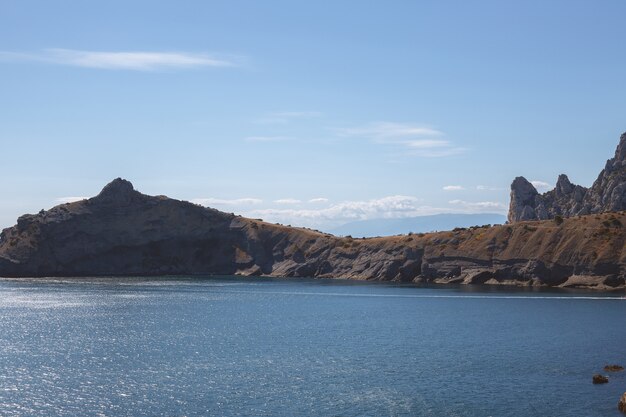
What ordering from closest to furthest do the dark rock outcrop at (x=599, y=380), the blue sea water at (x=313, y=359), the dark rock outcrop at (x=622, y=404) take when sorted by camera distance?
the dark rock outcrop at (x=622, y=404)
the blue sea water at (x=313, y=359)
the dark rock outcrop at (x=599, y=380)

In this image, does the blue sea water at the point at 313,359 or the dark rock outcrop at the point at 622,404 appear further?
the blue sea water at the point at 313,359

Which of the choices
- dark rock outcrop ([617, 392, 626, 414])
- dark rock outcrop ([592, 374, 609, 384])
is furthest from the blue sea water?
dark rock outcrop ([617, 392, 626, 414])

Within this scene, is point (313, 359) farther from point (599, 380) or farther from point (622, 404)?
point (622, 404)

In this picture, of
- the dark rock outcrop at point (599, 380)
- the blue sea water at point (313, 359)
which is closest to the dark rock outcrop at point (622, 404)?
the blue sea water at point (313, 359)

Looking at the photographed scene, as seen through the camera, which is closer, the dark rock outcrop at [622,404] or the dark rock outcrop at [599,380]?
the dark rock outcrop at [622,404]

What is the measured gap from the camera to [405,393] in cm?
7556

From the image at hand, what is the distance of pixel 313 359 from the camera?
95312 mm

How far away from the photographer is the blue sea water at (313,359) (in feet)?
234

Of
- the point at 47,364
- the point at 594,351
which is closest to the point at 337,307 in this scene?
the point at 594,351

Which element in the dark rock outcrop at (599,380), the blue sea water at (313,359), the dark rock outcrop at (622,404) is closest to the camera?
the dark rock outcrop at (622,404)

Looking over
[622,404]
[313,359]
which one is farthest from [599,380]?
[313,359]

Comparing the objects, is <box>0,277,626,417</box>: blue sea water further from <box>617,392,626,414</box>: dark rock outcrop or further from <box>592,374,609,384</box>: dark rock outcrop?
<box>617,392,626,414</box>: dark rock outcrop

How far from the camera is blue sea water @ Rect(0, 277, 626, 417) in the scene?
71250mm

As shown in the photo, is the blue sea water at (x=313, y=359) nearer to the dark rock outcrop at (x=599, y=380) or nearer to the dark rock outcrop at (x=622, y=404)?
the dark rock outcrop at (x=599, y=380)
